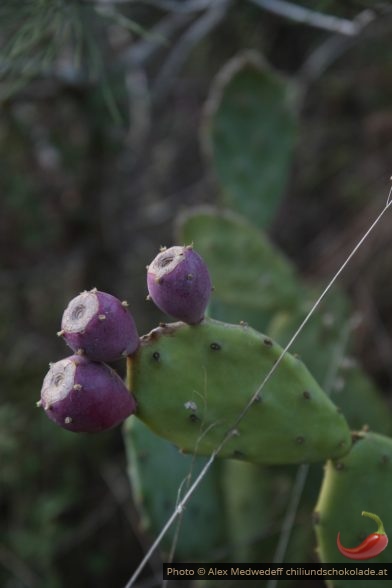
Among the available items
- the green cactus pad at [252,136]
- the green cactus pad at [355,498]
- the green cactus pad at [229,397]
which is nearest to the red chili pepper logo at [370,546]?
the green cactus pad at [355,498]

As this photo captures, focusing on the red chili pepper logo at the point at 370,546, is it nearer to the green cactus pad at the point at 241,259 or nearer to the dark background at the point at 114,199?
the green cactus pad at the point at 241,259

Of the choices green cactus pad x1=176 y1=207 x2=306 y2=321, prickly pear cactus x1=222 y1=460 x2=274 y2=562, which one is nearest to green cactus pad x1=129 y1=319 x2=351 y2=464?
prickly pear cactus x1=222 y1=460 x2=274 y2=562

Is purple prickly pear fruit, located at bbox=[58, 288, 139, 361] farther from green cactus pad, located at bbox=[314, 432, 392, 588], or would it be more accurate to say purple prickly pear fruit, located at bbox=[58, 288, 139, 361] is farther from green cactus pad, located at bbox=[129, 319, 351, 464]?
green cactus pad, located at bbox=[314, 432, 392, 588]

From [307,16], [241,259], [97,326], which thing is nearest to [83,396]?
[97,326]

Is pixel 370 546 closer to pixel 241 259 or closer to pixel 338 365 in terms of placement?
pixel 338 365

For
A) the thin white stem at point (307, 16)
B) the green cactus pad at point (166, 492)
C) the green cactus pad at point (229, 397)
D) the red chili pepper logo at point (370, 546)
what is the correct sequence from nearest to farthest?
1. the green cactus pad at point (229, 397)
2. the red chili pepper logo at point (370, 546)
3. the green cactus pad at point (166, 492)
4. the thin white stem at point (307, 16)

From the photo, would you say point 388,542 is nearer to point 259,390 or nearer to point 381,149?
point 259,390
